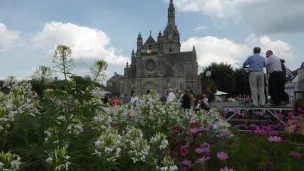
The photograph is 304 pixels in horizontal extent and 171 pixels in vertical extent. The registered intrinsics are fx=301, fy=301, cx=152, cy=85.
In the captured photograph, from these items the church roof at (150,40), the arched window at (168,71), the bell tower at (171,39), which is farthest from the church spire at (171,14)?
the arched window at (168,71)

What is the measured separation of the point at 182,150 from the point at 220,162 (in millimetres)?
516

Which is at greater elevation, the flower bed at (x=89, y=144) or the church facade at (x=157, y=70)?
the church facade at (x=157, y=70)

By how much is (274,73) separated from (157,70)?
78343 millimetres

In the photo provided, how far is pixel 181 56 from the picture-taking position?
340 ft

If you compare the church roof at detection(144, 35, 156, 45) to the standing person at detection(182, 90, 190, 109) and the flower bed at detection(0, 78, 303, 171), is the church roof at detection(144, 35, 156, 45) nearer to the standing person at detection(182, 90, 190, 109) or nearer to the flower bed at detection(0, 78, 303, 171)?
the standing person at detection(182, 90, 190, 109)

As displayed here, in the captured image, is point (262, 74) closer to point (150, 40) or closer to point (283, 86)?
point (283, 86)

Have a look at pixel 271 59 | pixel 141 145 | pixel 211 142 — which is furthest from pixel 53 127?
pixel 271 59

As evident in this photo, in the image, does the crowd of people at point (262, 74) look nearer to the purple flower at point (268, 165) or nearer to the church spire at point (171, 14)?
the purple flower at point (268, 165)

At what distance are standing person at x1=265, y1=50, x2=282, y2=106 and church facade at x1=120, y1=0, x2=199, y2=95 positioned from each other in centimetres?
7274

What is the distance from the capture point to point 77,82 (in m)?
3.09

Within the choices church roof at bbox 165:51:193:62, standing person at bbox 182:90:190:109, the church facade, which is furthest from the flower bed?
church roof at bbox 165:51:193:62

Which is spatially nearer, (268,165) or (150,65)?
(268,165)

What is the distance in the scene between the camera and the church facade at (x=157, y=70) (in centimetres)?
8857

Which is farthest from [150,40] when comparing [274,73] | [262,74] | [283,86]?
[262,74]
